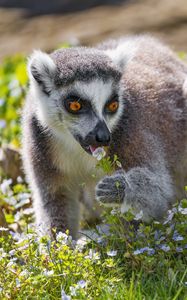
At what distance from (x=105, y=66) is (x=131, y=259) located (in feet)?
5.03

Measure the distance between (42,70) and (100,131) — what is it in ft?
2.80

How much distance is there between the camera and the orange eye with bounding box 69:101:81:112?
5.62 meters

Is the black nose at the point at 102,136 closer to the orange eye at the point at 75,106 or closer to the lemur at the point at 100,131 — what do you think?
the lemur at the point at 100,131

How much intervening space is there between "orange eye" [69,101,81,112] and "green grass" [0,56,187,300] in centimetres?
75

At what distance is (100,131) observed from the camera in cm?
534

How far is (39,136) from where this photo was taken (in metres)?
6.10

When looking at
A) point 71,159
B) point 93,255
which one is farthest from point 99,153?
point 71,159

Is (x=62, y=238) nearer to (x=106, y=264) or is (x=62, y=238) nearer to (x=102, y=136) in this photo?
(x=106, y=264)

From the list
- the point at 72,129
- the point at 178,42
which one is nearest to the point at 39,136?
the point at 72,129

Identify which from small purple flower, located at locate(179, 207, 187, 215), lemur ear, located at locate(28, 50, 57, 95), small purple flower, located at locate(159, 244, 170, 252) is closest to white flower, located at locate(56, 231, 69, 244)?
small purple flower, located at locate(159, 244, 170, 252)

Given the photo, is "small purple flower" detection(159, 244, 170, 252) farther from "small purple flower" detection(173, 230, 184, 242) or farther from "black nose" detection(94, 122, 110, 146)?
"black nose" detection(94, 122, 110, 146)

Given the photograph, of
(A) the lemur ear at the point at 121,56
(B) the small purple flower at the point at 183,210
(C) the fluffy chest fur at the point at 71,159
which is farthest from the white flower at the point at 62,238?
(A) the lemur ear at the point at 121,56

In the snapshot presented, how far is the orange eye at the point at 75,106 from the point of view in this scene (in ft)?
18.5

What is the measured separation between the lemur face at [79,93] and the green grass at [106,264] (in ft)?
1.96
